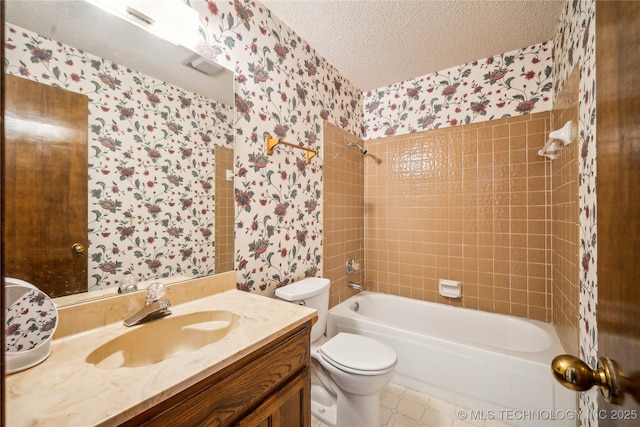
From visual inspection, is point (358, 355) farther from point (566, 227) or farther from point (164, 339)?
point (566, 227)

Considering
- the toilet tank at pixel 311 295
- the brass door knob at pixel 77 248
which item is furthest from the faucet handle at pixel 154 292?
the toilet tank at pixel 311 295

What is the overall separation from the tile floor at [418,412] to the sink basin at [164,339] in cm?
103

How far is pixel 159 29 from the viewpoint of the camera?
105 cm

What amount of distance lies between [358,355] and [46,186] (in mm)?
1499

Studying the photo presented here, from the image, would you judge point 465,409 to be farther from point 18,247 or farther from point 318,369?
point 18,247

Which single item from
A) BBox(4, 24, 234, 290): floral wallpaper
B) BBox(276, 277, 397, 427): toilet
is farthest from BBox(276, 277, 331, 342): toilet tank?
BBox(4, 24, 234, 290): floral wallpaper

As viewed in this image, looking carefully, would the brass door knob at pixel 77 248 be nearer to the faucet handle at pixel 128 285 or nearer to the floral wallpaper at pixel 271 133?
the faucet handle at pixel 128 285

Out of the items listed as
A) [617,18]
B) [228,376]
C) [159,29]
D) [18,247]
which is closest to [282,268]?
[228,376]

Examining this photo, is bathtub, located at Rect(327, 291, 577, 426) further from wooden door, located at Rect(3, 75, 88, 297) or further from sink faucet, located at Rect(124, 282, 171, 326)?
wooden door, located at Rect(3, 75, 88, 297)

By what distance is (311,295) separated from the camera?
157 centimetres

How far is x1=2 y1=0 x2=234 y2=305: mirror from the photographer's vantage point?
2.60ft

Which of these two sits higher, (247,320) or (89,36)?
(89,36)

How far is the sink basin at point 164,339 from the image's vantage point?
0.81 meters

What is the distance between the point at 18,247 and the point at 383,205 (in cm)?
232
